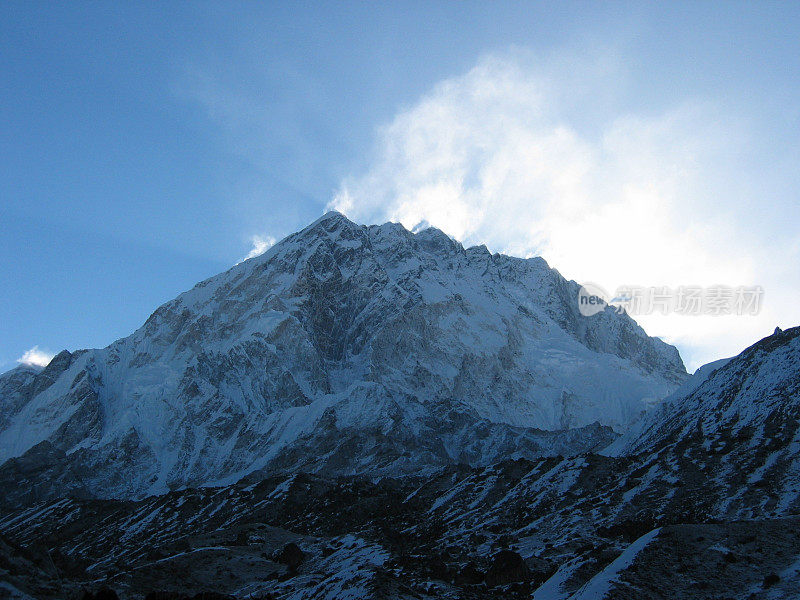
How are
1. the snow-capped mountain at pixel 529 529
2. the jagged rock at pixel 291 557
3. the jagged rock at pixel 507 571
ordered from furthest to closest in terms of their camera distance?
the jagged rock at pixel 291 557
the jagged rock at pixel 507 571
the snow-capped mountain at pixel 529 529

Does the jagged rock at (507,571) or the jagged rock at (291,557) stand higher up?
the jagged rock at (291,557)

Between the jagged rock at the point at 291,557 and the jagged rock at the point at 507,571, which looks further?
the jagged rock at the point at 291,557

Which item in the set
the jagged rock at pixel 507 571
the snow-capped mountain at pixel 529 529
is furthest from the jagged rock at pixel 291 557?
the jagged rock at pixel 507 571

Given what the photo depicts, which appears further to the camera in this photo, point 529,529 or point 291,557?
point 529,529

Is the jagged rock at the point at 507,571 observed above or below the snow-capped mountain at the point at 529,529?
below

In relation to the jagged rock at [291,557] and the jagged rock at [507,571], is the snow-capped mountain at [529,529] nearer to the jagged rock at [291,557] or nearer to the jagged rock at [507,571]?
the jagged rock at [507,571]

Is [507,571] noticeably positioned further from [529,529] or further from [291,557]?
[529,529]

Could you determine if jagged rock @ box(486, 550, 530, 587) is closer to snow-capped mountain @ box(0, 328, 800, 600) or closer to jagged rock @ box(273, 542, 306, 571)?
snow-capped mountain @ box(0, 328, 800, 600)

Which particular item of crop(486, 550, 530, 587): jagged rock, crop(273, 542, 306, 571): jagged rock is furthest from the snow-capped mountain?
crop(273, 542, 306, 571): jagged rock

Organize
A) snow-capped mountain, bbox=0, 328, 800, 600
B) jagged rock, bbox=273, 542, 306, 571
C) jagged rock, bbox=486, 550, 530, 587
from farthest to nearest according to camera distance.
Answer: jagged rock, bbox=273, 542, 306, 571 → jagged rock, bbox=486, 550, 530, 587 → snow-capped mountain, bbox=0, 328, 800, 600

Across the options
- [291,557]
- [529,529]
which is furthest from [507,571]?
[529,529]

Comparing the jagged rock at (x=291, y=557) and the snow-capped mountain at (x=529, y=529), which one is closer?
the snow-capped mountain at (x=529, y=529)

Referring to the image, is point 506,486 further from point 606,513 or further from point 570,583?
point 570,583

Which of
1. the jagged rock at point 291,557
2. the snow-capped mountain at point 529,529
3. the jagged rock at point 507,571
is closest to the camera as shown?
the snow-capped mountain at point 529,529
